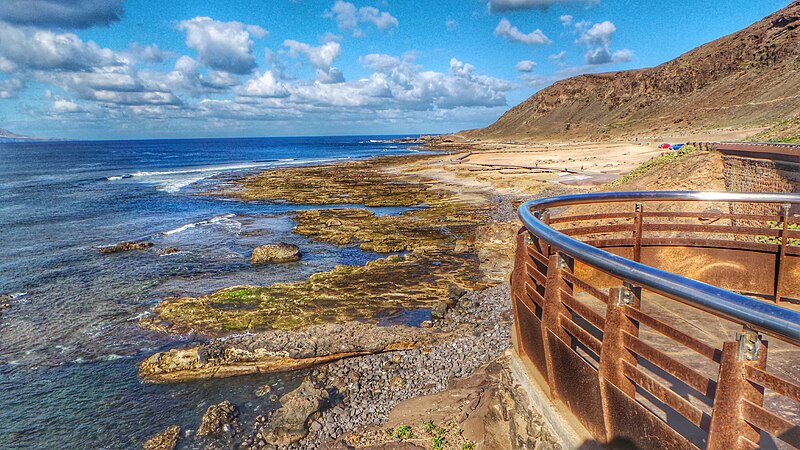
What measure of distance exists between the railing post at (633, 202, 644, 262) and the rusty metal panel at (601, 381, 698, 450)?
9.15ft

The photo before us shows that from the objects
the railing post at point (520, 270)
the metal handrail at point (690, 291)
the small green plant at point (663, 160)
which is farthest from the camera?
the small green plant at point (663, 160)

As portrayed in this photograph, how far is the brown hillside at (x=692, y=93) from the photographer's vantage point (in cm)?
7362

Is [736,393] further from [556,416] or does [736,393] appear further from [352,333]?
[352,333]

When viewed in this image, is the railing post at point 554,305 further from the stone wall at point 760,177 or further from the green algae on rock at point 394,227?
the green algae on rock at point 394,227

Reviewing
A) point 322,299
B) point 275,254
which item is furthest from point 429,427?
point 275,254

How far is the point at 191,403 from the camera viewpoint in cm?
1079

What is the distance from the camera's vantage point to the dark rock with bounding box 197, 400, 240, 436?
9.60 meters

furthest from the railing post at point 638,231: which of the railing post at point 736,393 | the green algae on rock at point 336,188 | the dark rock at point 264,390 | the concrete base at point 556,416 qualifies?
the green algae on rock at point 336,188

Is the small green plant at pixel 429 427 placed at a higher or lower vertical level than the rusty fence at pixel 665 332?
lower

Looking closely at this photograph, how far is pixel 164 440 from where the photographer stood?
370 inches

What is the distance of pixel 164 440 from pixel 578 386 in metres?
9.11

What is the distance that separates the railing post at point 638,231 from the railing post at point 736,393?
3.33 meters

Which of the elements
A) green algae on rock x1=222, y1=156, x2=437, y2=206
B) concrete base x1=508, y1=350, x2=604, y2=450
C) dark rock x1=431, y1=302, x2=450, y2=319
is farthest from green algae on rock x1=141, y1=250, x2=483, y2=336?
green algae on rock x1=222, y1=156, x2=437, y2=206

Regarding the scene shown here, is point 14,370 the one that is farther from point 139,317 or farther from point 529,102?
point 529,102
